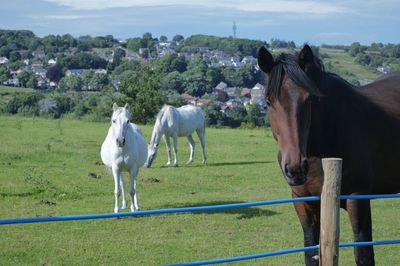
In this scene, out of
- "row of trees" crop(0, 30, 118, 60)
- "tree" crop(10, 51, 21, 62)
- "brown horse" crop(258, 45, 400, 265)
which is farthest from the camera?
"row of trees" crop(0, 30, 118, 60)

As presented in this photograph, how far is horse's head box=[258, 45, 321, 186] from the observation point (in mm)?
4211

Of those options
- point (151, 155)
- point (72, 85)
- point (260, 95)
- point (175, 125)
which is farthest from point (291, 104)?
point (72, 85)

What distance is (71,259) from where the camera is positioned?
25.0 feet

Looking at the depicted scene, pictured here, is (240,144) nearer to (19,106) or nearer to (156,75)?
(156,75)

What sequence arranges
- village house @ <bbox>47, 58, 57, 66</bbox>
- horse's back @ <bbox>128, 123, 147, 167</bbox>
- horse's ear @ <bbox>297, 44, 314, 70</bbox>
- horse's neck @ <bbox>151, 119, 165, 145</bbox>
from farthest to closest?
village house @ <bbox>47, 58, 57, 66</bbox> < horse's neck @ <bbox>151, 119, 165, 145</bbox> < horse's back @ <bbox>128, 123, 147, 167</bbox> < horse's ear @ <bbox>297, 44, 314, 70</bbox>

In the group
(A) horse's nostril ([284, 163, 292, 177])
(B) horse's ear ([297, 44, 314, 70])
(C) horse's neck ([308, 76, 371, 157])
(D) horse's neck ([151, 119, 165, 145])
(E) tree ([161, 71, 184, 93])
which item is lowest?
(E) tree ([161, 71, 184, 93])

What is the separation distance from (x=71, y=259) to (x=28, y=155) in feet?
35.2

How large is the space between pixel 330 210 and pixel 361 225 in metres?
0.93

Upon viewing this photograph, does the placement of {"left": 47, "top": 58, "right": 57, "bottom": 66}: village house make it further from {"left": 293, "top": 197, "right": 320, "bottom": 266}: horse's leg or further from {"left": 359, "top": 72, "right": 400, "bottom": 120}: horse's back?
{"left": 293, "top": 197, "right": 320, "bottom": 266}: horse's leg

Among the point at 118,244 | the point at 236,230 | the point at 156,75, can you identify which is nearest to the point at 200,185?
the point at 236,230

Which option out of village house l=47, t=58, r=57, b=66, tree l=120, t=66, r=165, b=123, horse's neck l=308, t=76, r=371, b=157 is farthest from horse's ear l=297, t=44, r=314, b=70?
village house l=47, t=58, r=57, b=66

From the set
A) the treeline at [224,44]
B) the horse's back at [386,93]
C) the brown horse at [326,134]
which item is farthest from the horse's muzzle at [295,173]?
the treeline at [224,44]

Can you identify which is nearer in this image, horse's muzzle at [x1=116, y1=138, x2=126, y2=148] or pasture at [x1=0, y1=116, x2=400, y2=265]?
pasture at [x1=0, y1=116, x2=400, y2=265]

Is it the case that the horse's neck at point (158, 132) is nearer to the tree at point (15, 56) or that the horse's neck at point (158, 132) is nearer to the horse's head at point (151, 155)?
the horse's head at point (151, 155)
